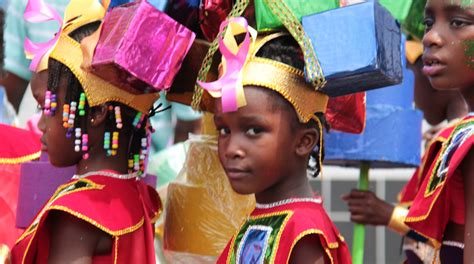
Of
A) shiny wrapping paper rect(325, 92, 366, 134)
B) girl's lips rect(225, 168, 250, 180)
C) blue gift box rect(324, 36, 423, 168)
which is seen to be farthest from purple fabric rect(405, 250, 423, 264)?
girl's lips rect(225, 168, 250, 180)

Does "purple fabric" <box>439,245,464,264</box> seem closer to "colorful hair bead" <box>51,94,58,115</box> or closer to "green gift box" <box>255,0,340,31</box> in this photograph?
"green gift box" <box>255,0,340,31</box>

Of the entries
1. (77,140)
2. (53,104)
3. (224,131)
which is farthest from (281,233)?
(53,104)

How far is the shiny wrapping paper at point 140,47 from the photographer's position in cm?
277

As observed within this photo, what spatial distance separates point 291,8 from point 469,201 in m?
0.76

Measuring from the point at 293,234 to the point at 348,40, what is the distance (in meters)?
0.57

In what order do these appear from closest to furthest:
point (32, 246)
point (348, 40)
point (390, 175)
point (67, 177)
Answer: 1. point (348, 40)
2. point (32, 246)
3. point (67, 177)
4. point (390, 175)

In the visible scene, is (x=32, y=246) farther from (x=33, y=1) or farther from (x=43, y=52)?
(x=33, y=1)

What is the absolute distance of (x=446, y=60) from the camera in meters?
2.92

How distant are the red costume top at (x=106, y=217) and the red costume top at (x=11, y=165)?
41 centimetres

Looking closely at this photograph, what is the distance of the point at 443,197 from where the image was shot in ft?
9.55

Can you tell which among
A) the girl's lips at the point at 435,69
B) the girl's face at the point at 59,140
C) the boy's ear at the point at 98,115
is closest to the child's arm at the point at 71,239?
the girl's face at the point at 59,140

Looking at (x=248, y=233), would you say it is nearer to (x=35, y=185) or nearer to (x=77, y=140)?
(x=77, y=140)

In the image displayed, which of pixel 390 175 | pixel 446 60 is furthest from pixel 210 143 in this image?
pixel 390 175

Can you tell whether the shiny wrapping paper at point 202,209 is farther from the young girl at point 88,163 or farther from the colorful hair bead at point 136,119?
the colorful hair bead at point 136,119
